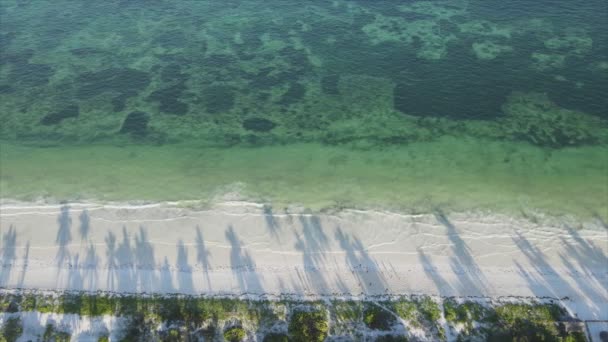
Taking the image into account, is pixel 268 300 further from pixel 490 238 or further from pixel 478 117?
pixel 478 117

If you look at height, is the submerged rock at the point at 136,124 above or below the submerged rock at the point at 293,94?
below

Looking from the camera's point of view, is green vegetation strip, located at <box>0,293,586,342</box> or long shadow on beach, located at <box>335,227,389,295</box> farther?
long shadow on beach, located at <box>335,227,389,295</box>

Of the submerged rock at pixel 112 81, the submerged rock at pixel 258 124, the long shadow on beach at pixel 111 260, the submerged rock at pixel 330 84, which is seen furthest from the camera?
the submerged rock at pixel 112 81

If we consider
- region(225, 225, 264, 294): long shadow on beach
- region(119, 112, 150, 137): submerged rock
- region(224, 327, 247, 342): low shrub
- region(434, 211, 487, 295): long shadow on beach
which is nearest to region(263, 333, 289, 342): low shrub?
region(224, 327, 247, 342): low shrub

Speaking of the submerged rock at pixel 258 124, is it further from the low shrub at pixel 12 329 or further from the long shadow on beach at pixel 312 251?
the low shrub at pixel 12 329

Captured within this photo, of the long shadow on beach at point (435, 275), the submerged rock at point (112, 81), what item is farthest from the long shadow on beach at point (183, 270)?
the submerged rock at point (112, 81)

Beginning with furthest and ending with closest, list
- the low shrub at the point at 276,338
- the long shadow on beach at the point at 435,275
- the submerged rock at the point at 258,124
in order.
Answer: the submerged rock at the point at 258,124 → the long shadow on beach at the point at 435,275 → the low shrub at the point at 276,338

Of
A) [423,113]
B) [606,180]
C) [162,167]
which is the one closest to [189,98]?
[162,167]

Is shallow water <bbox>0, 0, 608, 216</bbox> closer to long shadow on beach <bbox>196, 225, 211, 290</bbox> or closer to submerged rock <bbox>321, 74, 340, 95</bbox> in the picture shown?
submerged rock <bbox>321, 74, 340, 95</bbox>
